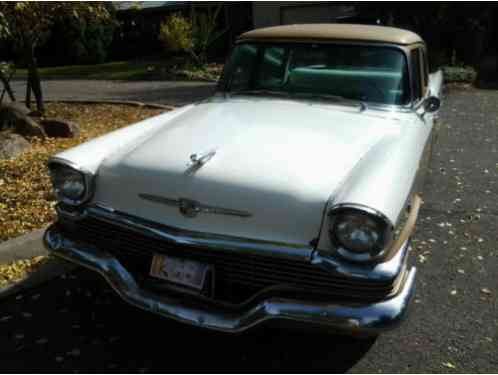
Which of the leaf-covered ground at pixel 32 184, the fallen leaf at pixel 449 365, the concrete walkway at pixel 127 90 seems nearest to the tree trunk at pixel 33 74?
the leaf-covered ground at pixel 32 184

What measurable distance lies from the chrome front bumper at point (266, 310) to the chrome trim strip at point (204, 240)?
8.2 inches

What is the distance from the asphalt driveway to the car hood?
2.41 ft

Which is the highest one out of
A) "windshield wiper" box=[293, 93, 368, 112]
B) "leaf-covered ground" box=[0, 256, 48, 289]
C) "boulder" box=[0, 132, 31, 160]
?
"windshield wiper" box=[293, 93, 368, 112]

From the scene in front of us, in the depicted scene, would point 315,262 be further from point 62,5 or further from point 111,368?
point 62,5

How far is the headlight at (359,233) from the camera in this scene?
2.23 meters

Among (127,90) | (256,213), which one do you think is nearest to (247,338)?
(256,213)

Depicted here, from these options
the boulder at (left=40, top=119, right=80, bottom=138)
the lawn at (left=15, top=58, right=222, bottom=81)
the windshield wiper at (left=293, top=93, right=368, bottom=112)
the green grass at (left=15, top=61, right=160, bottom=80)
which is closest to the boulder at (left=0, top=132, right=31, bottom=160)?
the boulder at (left=40, top=119, right=80, bottom=138)

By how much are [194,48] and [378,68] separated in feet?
48.5

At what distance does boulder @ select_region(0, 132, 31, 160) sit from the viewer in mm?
5941

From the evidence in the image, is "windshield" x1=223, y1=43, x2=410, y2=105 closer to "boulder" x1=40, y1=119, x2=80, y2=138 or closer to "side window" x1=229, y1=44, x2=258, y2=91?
"side window" x1=229, y1=44, x2=258, y2=91

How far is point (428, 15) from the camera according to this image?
14656 millimetres

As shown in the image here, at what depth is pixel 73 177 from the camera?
9.34ft

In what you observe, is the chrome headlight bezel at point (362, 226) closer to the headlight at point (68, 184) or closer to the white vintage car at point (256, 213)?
the white vintage car at point (256, 213)

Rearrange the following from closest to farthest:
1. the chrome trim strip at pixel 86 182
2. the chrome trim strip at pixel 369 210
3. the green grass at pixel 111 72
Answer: the chrome trim strip at pixel 369 210
the chrome trim strip at pixel 86 182
the green grass at pixel 111 72
